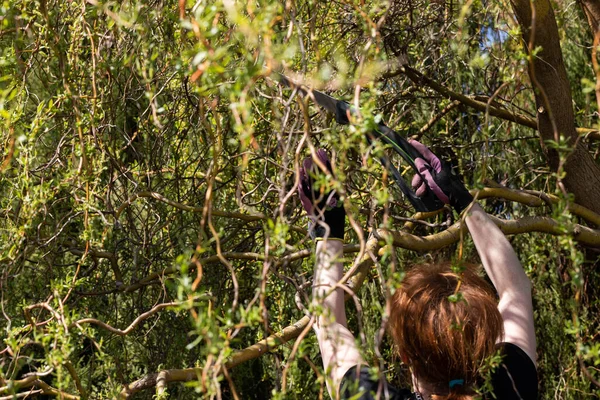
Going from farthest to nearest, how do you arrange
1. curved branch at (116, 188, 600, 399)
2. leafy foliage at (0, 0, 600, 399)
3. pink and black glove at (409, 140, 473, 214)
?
curved branch at (116, 188, 600, 399)
pink and black glove at (409, 140, 473, 214)
leafy foliage at (0, 0, 600, 399)

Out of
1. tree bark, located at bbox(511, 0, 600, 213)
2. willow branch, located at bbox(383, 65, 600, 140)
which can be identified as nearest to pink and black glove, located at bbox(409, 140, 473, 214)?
tree bark, located at bbox(511, 0, 600, 213)

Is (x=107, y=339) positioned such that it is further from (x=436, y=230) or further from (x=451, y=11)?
(x=451, y=11)

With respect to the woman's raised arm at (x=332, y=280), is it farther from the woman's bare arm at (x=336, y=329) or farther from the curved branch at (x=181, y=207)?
the curved branch at (x=181, y=207)

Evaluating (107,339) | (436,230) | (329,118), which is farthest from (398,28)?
(107,339)

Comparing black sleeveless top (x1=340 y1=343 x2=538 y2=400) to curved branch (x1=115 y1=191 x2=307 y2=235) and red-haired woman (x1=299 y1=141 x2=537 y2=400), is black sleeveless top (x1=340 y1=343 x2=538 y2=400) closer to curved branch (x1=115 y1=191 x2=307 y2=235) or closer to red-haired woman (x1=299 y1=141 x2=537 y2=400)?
red-haired woman (x1=299 y1=141 x2=537 y2=400)

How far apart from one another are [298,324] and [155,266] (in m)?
0.77

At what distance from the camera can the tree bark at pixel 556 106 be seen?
2.66 meters

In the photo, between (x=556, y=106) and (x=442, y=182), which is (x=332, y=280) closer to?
(x=442, y=182)

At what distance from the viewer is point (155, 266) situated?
2.94m

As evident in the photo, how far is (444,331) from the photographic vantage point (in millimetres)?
1518

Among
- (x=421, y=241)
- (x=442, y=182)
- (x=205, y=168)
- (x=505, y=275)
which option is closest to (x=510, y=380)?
(x=505, y=275)

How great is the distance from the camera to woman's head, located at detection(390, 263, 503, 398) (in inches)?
59.6

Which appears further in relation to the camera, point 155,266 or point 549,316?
point 549,316

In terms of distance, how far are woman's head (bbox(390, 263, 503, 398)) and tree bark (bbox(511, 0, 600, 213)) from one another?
4.03 ft
